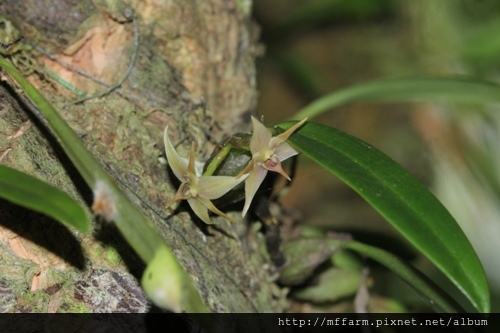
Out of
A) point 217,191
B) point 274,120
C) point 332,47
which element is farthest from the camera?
point 332,47

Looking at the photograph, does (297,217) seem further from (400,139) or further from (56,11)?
(400,139)

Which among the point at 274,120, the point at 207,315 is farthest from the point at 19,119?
the point at 274,120

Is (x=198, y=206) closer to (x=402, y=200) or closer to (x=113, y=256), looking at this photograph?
(x=113, y=256)

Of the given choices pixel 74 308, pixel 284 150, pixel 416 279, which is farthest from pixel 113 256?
pixel 416 279

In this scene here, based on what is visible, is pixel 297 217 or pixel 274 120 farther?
pixel 274 120

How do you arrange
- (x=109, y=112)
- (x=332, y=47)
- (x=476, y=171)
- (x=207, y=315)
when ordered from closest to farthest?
(x=207, y=315) → (x=109, y=112) → (x=476, y=171) → (x=332, y=47)

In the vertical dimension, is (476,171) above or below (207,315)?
above
